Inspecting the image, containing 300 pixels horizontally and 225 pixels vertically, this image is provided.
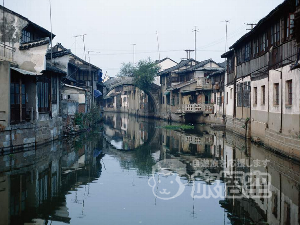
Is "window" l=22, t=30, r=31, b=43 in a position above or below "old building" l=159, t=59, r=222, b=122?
above

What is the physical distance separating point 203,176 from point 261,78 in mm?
11439

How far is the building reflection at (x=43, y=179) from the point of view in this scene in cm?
906

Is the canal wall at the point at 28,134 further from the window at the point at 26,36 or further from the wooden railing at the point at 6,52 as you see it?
the window at the point at 26,36

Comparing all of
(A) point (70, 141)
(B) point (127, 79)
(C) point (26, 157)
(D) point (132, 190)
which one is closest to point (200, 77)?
(B) point (127, 79)

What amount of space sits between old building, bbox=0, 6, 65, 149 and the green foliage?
32.8m

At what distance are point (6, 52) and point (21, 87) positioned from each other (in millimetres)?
1934

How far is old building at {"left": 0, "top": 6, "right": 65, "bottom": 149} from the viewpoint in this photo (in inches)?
688

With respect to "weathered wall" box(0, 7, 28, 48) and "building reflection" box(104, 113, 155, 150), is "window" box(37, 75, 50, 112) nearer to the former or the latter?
"weathered wall" box(0, 7, 28, 48)

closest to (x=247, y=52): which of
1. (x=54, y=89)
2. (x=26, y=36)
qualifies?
(x=54, y=89)

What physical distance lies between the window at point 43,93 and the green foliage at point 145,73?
105 feet

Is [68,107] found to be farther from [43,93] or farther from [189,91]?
[189,91]

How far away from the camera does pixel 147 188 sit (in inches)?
459

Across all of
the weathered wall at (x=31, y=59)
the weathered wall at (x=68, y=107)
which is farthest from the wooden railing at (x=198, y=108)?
the weathered wall at (x=31, y=59)

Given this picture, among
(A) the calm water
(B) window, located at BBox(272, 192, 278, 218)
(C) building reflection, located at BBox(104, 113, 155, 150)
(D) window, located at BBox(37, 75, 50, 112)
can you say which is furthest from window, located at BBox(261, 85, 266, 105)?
(D) window, located at BBox(37, 75, 50, 112)
